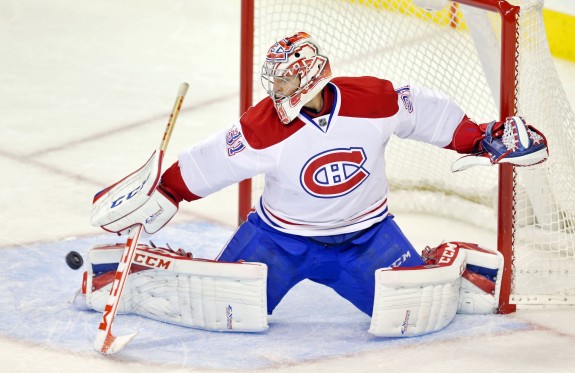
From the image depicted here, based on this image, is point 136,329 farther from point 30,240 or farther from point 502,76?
point 502,76

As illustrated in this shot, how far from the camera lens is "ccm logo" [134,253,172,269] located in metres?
4.05

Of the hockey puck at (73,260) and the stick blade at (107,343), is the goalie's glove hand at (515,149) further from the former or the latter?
the hockey puck at (73,260)

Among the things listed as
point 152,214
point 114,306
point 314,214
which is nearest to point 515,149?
point 314,214

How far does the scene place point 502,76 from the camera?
13.4ft

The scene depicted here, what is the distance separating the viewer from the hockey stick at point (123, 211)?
3.89 meters

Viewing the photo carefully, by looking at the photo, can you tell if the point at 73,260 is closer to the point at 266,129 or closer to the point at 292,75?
the point at 266,129

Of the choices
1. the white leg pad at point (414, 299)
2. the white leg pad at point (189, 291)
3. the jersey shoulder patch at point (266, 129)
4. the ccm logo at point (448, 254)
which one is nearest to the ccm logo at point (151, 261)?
the white leg pad at point (189, 291)

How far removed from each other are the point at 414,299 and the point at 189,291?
1.95ft

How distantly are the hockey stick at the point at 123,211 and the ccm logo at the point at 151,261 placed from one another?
90mm

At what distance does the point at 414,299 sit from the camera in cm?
397

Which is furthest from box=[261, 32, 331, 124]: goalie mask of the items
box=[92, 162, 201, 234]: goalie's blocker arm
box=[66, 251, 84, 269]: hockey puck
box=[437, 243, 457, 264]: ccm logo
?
box=[66, 251, 84, 269]: hockey puck

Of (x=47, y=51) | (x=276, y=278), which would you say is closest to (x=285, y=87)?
(x=276, y=278)

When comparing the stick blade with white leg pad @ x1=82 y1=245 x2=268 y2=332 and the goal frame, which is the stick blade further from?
the goal frame

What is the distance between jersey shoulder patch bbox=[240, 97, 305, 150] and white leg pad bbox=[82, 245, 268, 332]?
0.33 meters
